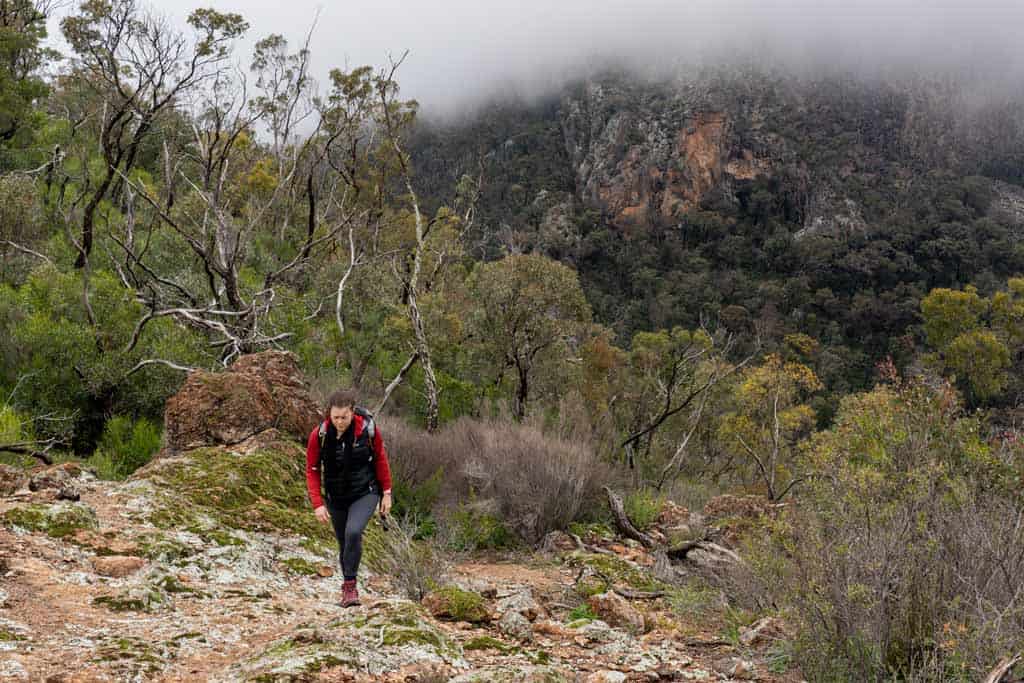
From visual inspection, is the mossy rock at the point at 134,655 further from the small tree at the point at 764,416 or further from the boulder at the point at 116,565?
the small tree at the point at 764,416

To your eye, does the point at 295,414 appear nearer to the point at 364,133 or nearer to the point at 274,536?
the point at 274,536

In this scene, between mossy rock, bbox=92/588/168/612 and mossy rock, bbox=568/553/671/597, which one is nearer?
mossy rock, bbox=92/588/168/612

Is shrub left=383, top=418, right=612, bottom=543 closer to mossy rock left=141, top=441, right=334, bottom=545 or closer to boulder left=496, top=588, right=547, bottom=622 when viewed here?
mossy rock left=141, top=441, right=334, bottom=545

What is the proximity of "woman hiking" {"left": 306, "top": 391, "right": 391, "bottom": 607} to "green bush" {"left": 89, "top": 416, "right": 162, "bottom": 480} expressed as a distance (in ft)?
13.6

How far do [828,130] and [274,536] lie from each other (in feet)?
298

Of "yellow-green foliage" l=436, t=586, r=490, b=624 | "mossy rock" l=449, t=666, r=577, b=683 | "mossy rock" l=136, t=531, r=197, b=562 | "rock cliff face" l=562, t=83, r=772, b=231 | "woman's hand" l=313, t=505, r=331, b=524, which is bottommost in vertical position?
"yellow-green foliage" l=436, t=586, r=490, b=624

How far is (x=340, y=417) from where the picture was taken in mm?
4078

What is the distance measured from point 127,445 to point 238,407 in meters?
2.25

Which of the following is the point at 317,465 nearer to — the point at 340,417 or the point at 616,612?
the point at 340,417

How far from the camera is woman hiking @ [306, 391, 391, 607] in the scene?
411 centimetres

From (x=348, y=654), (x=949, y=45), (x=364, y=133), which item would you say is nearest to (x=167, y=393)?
(x=348, y=654)

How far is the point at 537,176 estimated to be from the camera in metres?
75.8

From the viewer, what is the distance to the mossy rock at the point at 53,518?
153 inches

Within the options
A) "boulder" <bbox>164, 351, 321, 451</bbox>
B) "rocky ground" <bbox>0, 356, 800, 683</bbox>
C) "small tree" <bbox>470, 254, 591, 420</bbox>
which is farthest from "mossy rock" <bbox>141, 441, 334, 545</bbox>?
"small tree" <bbox>470, 254, 591, 420</bbox>
